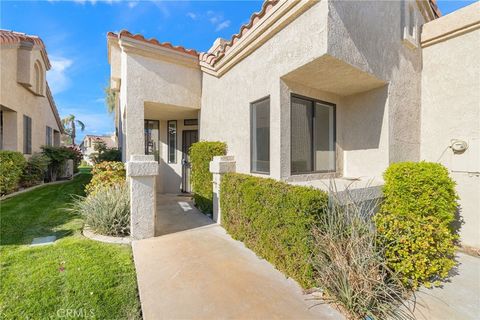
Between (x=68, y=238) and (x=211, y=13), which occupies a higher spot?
(x=211, y=13)

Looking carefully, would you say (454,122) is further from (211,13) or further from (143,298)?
(211,13)

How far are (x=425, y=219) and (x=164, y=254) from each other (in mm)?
5661

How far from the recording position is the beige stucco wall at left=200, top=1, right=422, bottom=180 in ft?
14.9

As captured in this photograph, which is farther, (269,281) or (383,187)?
(383,187)

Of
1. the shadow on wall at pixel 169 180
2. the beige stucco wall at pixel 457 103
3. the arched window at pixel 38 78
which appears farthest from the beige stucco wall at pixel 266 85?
the arched window at pixel 38 78

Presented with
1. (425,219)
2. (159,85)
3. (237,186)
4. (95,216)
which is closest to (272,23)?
(237,186)

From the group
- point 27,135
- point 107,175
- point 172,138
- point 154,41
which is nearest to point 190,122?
point 172,138

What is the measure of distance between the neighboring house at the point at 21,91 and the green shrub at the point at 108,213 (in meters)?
9.53

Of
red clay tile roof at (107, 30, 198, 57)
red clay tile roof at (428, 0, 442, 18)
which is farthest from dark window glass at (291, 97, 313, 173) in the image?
red clay tile roof at (428, 0, 442, 18)

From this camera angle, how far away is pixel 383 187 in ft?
18.0

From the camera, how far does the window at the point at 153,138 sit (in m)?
11.5

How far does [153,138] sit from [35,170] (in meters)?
7.87

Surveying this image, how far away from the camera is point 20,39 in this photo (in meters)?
12.6

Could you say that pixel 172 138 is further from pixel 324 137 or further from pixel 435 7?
pixel 435 7
